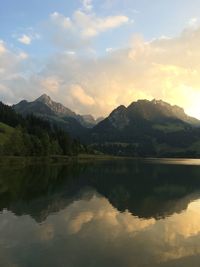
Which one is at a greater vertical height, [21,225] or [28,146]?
[28,146]

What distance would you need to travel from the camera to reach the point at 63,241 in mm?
35312

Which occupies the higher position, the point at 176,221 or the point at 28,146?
the point at 28,146

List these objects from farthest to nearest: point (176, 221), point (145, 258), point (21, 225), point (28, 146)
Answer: point (28, 146)
point (176, 221)
point (21, 225)
point (145, 258)

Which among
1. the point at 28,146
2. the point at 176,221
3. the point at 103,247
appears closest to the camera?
the point at 103,247

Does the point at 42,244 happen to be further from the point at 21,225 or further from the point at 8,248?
the point at 21,225

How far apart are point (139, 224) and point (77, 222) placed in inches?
326

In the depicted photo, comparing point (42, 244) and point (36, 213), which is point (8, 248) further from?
point (36, 213)

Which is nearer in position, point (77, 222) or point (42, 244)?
point (42, 244)

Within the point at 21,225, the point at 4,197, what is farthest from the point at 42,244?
the point at 4,197

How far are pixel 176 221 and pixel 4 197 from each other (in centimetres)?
3118

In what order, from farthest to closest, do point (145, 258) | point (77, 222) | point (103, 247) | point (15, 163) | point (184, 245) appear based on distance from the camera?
point (15, 163) → point (77, 222) → point (184, 245) → point (103, 247) → point (145, 258)

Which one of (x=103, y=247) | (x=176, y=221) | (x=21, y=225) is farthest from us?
(x=176, y=221)


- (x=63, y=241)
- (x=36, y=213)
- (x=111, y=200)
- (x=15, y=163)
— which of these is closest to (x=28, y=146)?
(x=15, y=163)

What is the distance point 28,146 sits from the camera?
19862 cm
